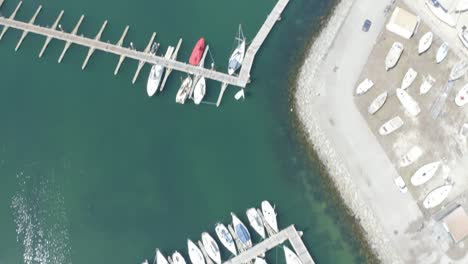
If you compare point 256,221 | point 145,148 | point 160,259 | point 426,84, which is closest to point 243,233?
point 256,221

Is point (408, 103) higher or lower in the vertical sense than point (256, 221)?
higher

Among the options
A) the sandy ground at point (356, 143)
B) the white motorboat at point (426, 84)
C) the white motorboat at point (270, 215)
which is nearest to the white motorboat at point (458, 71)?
the white motorboat at point (426, 84)

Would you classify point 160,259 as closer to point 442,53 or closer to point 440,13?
point 442,53

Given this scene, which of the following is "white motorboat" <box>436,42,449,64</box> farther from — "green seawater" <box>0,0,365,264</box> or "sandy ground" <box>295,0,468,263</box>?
"green seawater" <box>0,0,365,264</box>

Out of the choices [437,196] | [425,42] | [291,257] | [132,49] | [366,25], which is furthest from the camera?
[132,49]

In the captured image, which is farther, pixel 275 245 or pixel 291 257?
pixel 275 245

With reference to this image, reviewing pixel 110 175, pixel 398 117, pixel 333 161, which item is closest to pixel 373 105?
pixel 398 117

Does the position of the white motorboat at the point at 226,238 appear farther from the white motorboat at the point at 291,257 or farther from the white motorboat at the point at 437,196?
the white motorboat at the point at 437,196
